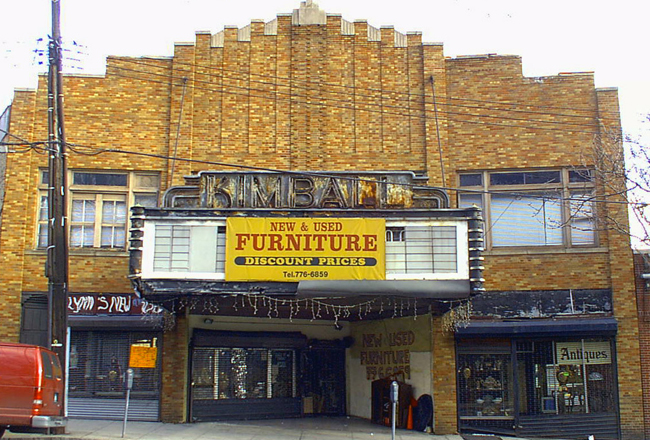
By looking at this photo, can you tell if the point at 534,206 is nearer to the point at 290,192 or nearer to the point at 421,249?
the point at 421,249

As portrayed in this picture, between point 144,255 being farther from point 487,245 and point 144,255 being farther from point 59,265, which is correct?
point 487,245

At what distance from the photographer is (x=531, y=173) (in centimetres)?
2047

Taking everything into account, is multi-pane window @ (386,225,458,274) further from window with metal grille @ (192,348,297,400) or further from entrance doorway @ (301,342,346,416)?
window with metal grille @ (192,348,297,400)

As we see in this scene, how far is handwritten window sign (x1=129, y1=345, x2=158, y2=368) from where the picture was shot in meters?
18.7

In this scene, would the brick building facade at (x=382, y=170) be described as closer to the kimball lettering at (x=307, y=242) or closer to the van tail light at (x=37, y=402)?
the kimball lettering at (x=307, y=242)

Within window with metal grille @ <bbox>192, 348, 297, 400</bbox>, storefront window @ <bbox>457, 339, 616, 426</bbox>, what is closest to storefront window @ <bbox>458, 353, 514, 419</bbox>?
storefront window @ <bbox>457, 339, 616, 426</bbox>

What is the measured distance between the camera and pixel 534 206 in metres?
20.3

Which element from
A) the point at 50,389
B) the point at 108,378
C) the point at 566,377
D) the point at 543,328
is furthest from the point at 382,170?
the point at 50,389

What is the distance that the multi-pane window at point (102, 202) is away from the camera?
66.6ft

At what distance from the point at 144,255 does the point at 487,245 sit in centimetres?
915

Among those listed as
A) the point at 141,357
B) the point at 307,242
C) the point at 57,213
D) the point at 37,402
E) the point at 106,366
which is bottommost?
the point at 37,402

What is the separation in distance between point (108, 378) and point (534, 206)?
12.2 metres

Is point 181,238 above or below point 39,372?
above

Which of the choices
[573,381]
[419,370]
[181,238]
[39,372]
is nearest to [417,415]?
[419,370]
